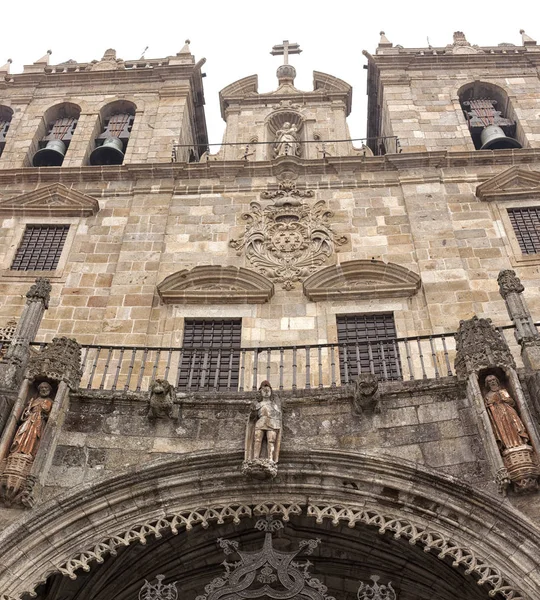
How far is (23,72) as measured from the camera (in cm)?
2211

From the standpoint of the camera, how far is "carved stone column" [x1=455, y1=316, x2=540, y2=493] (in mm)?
8211

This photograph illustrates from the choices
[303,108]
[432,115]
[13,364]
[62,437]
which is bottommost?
[62,437]

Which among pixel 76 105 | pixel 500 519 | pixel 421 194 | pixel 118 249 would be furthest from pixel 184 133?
pixel 500 519

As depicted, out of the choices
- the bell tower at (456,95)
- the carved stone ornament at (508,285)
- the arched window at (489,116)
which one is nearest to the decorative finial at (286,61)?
the bell tower at (456,95)

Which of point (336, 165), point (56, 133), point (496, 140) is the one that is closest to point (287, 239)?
point (336, 165)

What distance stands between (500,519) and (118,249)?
10466mm

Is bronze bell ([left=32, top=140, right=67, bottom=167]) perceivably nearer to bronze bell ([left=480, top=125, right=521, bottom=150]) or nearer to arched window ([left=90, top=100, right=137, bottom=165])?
arched window ([left=90, top=100, right=137, bottom=165])

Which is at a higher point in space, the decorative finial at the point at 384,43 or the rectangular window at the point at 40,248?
the decorative finial at the point at 384,43

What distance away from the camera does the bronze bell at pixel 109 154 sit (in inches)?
761

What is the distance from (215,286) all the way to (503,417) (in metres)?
7.63

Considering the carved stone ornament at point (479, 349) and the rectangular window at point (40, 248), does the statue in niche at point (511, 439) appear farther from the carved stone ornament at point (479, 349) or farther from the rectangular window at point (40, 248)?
the rectangular window at point (40, 248)

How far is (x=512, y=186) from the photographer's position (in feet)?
55.2

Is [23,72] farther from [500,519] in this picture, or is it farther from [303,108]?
[500,519]

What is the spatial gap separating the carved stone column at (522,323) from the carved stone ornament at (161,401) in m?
4.84
